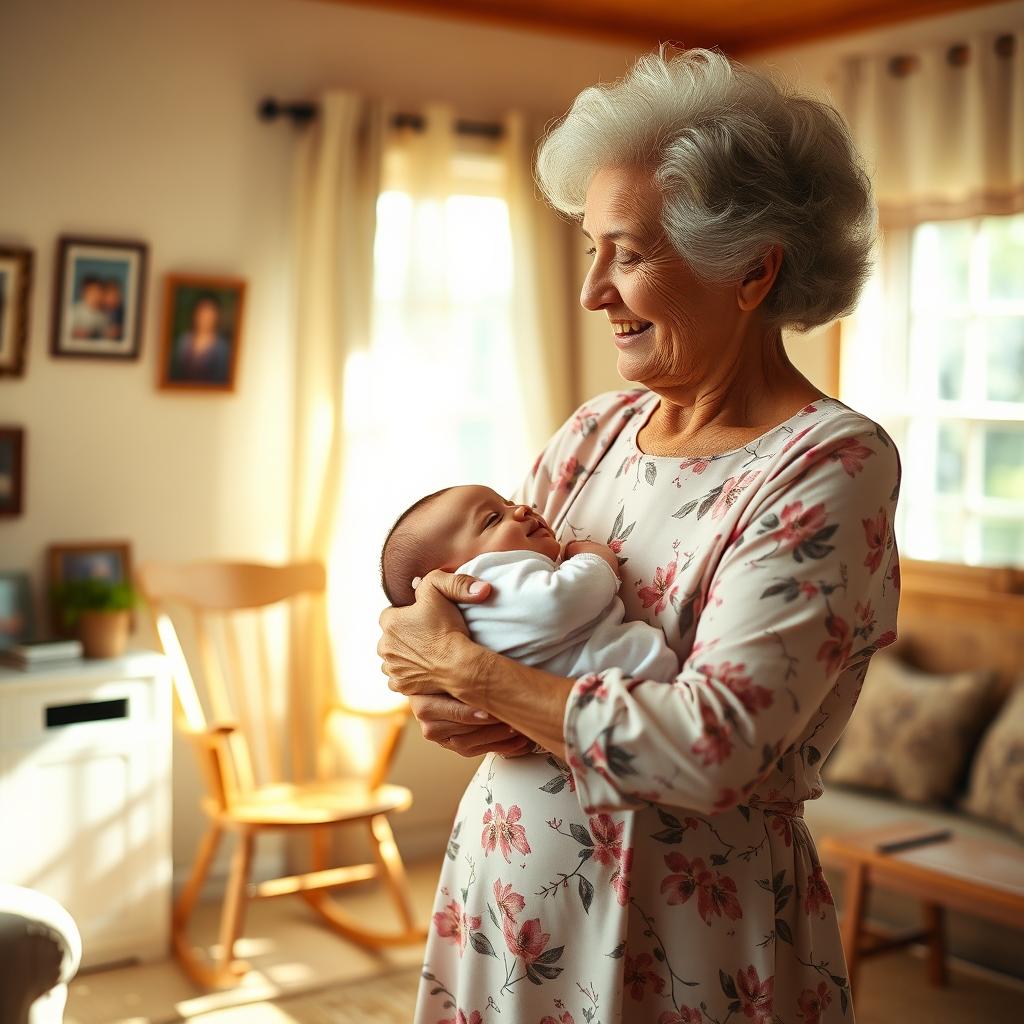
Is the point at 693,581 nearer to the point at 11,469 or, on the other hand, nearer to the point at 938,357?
the point at 11,469

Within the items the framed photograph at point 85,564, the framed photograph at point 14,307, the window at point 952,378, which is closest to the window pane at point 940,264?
the window at point 952,378

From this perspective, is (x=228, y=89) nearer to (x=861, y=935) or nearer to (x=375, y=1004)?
(x=375, y=1004)

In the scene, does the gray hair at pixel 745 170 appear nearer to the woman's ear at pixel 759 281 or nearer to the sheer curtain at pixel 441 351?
the woman's ear at pixel 759 281

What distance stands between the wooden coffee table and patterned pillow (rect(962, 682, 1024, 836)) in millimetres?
209

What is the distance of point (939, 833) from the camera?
11.4 ft

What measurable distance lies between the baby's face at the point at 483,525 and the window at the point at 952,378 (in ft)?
9.97

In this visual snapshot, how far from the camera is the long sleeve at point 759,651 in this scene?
121 cm

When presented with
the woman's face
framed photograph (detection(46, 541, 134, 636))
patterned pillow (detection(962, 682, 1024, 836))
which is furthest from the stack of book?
patterned pillow (detection(962, 682, 1024, 836))

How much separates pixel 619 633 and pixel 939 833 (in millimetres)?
2431

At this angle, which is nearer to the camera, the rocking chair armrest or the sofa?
the sofa

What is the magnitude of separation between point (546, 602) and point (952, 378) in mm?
3334

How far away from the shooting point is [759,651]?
1.22 meters

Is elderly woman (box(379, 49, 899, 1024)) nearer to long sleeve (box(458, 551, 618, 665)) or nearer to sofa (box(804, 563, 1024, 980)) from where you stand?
long sleeve (box(458, 551, 618, 665))

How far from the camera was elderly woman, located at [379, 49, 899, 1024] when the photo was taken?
4.37ft
